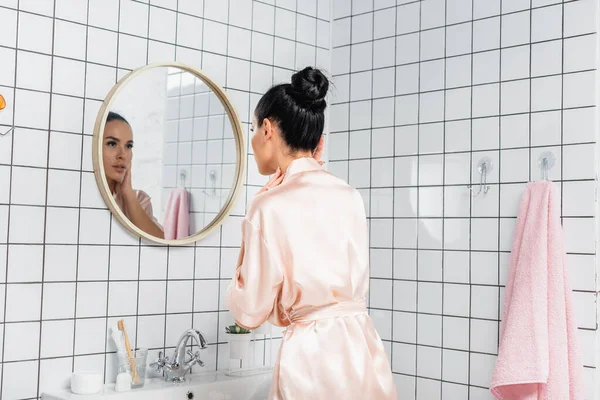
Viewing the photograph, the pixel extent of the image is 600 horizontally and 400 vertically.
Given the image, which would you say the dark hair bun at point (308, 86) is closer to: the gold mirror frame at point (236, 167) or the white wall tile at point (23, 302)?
the gold mirror frame at point (236, 167)

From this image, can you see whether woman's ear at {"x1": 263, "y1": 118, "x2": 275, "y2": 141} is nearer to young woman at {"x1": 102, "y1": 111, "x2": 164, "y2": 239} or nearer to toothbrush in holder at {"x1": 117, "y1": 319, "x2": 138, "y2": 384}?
young woman at {"x1": 102, "y1": 111, "x2": 164, "y2": 239}

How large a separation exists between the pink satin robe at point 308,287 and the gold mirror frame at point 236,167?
1.84 feet

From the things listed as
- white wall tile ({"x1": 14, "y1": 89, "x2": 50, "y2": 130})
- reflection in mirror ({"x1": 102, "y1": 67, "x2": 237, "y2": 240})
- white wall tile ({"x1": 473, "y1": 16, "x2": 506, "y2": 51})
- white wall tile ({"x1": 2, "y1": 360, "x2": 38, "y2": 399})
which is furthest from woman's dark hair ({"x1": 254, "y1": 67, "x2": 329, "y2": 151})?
white wall tile ({"x1": 2, "y1": 360, "x2": 38, "y2": 399})

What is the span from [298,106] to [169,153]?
60 cm

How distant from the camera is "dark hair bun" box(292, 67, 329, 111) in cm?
200

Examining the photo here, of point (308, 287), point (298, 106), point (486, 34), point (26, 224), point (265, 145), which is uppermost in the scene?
point (486, 34)

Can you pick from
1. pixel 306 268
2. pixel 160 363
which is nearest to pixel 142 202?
pixel 160 363

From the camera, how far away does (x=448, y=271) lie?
2582 millimetres

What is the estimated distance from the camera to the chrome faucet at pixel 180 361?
234cm

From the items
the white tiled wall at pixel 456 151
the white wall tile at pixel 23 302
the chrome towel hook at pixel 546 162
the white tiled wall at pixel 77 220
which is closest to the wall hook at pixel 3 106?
the white tiled wall at pixel 77 220

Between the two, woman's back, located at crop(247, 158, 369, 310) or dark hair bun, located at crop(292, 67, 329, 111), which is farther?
dark hair bun, located at crop(292, 67, 329, 111)

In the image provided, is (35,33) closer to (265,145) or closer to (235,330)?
(265,145)

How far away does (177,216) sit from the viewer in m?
2.45

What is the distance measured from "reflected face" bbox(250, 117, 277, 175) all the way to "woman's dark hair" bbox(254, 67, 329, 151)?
0.03 meters
